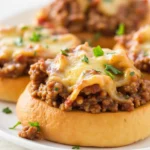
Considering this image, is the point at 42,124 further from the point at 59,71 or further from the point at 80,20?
the point at 80,20

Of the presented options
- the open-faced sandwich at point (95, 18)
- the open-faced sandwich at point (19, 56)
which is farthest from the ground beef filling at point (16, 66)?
the open-faced sandwich at point (95, 18)

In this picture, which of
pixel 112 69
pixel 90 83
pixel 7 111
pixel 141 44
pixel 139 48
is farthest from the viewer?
pixel 141 44

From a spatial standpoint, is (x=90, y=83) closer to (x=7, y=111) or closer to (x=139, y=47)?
(x=7, y=111)

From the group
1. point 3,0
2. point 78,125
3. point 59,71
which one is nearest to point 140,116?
point 78,125

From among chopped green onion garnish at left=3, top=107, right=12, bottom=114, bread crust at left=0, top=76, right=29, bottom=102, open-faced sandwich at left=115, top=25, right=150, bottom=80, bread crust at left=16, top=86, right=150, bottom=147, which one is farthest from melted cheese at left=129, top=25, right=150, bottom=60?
chopped green onion garnish at left=3, top=107, right=12, bottom=114

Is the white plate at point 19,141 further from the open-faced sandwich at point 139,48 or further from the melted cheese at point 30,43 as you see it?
the open-faced sandwich at point 139,48

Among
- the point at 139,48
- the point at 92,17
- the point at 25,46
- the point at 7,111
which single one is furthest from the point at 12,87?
the point at 92,17

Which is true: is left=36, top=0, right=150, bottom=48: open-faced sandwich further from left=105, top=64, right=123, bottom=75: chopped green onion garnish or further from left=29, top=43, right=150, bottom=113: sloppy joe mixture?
left=105, top=64, right=123, bottom=75: chopped green onion garnish
